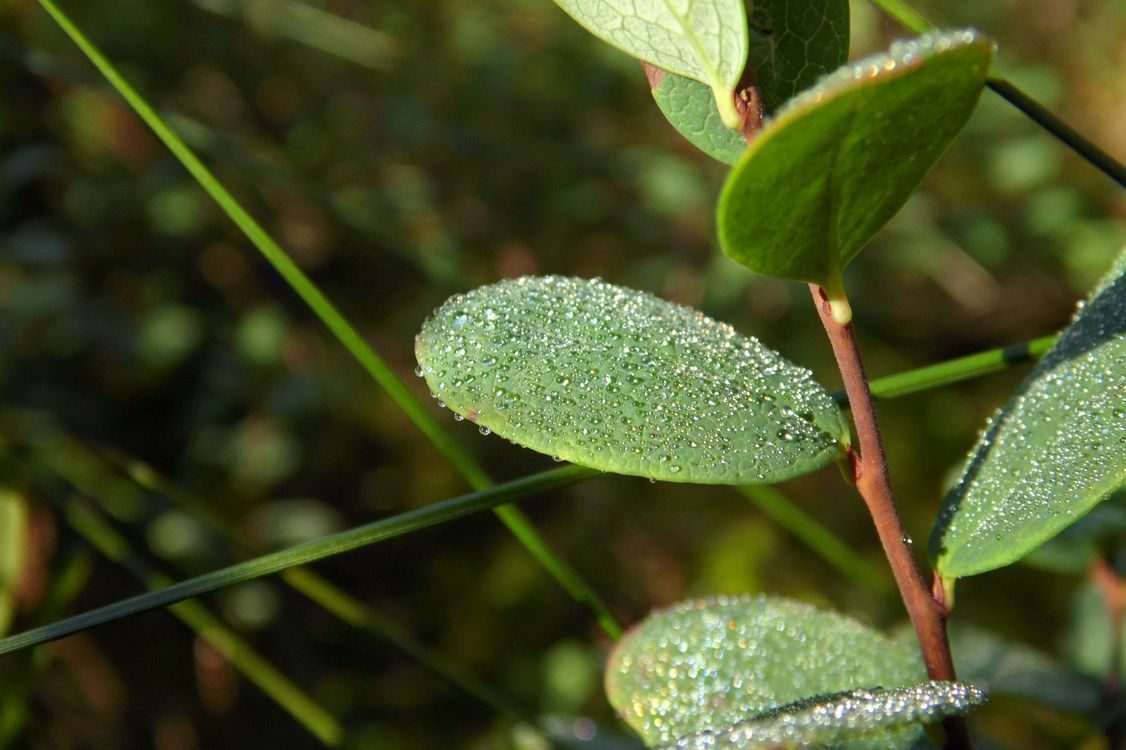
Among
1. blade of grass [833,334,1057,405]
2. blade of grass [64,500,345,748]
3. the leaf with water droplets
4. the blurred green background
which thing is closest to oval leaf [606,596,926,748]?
the leaf with water droplets

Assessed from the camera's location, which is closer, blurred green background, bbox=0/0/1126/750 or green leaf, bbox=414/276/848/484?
green leaf, bbox=414/276/848/484

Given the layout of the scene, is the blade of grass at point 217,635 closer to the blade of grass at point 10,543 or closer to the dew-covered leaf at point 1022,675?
the blade of grass at point 10,543

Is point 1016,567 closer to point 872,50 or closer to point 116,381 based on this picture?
point 872,50

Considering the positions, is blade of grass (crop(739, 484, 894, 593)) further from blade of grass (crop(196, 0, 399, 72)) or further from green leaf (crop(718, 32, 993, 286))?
blade of grass (crop(196, 0, 399, 72))

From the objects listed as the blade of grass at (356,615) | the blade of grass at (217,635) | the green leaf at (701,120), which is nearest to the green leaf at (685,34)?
the green leaf at (701,120)

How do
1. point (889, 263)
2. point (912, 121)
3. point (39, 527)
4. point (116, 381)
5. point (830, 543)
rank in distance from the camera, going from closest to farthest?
point (912, 121), point (830, 543), point (39, 527), point (116, 381), point (889, 263)

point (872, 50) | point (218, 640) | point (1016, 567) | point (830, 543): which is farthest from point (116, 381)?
point (872, 50)

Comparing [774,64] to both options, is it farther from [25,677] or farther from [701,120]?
[25,677]
